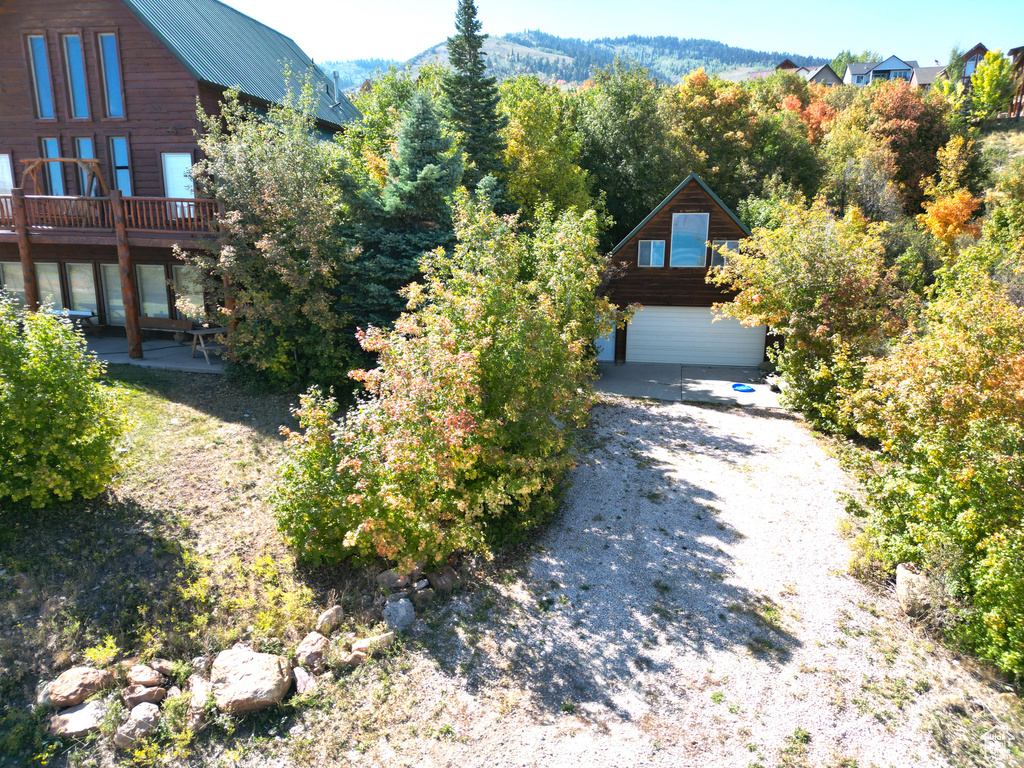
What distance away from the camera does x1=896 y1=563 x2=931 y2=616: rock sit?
7.39m

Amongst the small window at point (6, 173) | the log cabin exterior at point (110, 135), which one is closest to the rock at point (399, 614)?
the log cabin exterior at point (110, 135)

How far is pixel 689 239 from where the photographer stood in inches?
804

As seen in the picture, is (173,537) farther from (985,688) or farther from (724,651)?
(985,688)

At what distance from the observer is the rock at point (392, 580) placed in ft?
26.6

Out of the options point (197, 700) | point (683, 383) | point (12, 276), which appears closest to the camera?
point (197, 700)

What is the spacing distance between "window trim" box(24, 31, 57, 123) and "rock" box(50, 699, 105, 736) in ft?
59.1

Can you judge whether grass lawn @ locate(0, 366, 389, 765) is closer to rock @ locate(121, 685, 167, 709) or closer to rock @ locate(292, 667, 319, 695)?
rock @ locate(121, 685, 167, 709)

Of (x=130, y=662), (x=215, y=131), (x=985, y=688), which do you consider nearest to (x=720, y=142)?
(x=215, y=131)

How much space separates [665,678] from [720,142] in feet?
95.3

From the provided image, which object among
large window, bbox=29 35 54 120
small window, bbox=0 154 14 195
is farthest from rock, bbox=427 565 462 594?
small window, bbox=0 154 14 195

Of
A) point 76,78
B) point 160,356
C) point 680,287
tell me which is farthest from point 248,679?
point 76,78

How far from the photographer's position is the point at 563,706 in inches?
249

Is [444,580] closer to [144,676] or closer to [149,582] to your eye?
[144,676]

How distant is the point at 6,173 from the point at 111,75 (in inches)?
184
